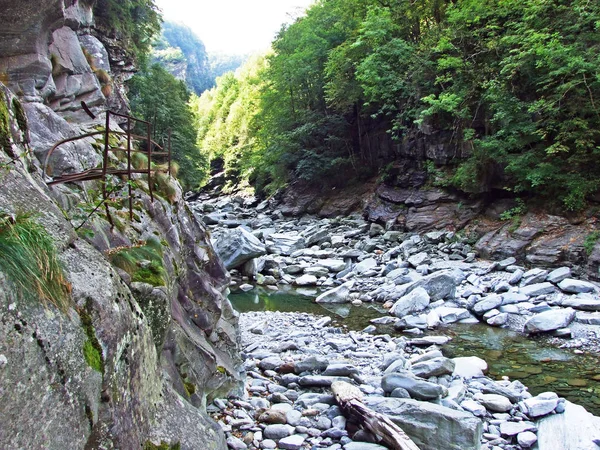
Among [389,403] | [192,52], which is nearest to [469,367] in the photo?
[389,403]

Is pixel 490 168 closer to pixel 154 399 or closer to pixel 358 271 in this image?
pixel 358 271

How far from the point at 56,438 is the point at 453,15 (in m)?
19.6

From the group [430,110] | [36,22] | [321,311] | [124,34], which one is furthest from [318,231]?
[36,22]

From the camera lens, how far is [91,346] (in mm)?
2287

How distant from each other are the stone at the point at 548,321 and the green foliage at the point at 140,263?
26.3 ft

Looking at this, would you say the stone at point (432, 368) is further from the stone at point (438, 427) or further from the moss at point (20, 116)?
the moss at point (20, 116)

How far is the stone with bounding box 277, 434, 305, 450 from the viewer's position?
444cm

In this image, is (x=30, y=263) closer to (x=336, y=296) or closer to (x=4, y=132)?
(x=4, y=132)

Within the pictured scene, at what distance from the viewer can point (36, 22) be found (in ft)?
24.0

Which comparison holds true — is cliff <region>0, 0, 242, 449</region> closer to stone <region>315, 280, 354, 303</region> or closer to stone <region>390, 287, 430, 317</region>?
stone <region>390, 287, 430, 317</region>

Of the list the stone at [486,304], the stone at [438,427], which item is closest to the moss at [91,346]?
the stone at [438,427]

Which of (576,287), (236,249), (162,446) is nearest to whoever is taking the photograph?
(162,446)

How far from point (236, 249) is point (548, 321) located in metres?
10.7

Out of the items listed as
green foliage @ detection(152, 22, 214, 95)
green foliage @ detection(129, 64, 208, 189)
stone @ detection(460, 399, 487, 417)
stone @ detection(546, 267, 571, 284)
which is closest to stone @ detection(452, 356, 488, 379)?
stone @ detection(460, 399, 487, 417)
